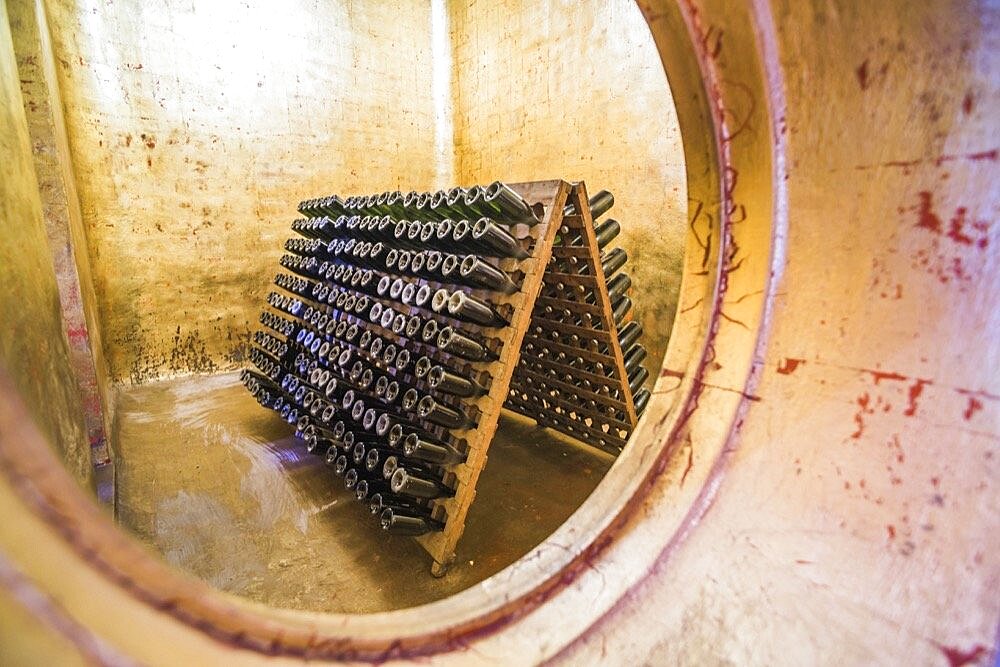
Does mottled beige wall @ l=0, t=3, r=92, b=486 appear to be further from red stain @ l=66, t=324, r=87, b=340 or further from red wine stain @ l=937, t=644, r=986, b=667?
red wine stain @ l=937, t=644, r=986, b=667

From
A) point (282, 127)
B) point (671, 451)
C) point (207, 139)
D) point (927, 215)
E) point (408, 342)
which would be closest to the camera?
point (927, 215)

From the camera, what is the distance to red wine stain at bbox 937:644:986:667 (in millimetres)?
660

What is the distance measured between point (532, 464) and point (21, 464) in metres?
2.60

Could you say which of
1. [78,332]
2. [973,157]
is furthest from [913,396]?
[78,332]

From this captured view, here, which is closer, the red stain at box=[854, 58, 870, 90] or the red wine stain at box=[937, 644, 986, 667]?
the red wine stain at box=[937, 644, 986, 667]

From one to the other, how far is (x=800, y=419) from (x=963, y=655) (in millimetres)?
370

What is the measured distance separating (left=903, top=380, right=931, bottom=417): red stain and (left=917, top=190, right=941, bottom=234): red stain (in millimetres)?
245

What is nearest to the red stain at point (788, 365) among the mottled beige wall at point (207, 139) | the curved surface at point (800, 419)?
the curved surface at point (800, 419)

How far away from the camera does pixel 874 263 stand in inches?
32.2

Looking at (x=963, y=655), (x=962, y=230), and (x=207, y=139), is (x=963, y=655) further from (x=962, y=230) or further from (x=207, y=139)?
(x=207, y=139)

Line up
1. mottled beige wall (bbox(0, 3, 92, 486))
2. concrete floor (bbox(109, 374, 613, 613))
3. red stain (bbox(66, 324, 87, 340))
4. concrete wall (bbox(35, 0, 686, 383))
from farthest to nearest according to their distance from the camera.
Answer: concrete wall (bbox(35, 0, 686, 383))
red stain (bbox(66, 324, 87, 340))
concrete floor (bbox(109, 374, 613, 613))
mottled beige wall (bbox(0, 3, 92, 486))

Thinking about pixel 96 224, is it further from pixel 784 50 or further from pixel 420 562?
pixel 784 50

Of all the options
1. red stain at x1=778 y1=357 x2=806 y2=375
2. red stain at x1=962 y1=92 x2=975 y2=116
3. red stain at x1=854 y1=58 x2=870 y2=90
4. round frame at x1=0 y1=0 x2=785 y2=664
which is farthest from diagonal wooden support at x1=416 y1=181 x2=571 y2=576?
red stain at x1=962 y1=92 x2=975 y2=116

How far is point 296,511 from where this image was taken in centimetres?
242
